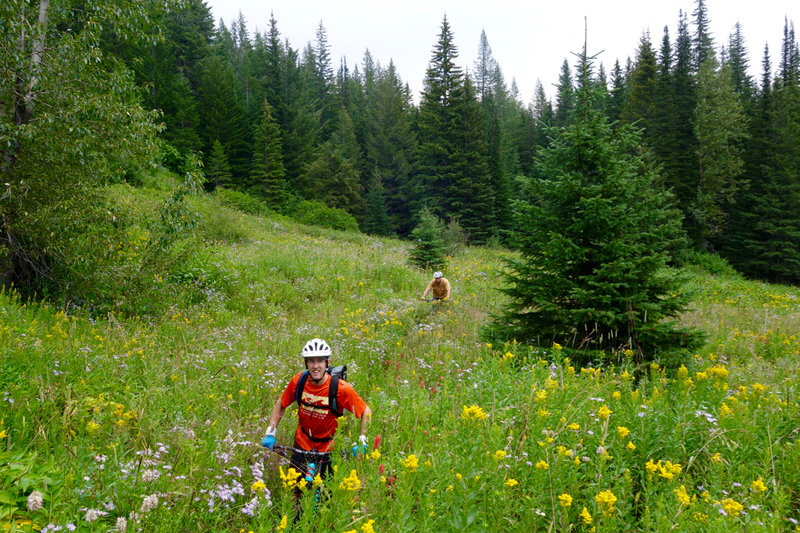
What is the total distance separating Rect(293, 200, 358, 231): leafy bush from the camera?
30.7 m

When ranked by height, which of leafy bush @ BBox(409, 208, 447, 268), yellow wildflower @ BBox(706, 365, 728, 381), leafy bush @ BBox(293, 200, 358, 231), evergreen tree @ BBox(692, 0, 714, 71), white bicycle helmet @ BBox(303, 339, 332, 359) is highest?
evergreen tree @ BBox(692, 0, 714, 71)

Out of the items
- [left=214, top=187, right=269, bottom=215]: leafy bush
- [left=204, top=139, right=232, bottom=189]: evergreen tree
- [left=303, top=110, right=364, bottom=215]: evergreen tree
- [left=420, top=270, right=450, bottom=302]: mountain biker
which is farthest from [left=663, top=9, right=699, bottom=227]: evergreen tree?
[left=204, top=139, right=232, bottom=189]: evergreen tree

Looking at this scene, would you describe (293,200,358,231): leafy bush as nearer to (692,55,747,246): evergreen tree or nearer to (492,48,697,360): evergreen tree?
(492,48,697,360): evergreen tree

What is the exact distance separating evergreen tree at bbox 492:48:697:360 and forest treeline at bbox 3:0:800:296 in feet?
63.4

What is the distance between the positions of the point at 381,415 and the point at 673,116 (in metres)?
39.2

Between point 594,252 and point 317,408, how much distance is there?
4.29m

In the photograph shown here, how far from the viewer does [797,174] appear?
28.6 meters

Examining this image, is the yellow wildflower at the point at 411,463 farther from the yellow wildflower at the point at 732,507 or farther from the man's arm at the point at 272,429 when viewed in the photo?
the man's arm at the point at 272,429

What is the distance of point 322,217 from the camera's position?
103 feet

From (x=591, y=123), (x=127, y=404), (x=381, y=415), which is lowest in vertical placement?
(x=381, y=415)

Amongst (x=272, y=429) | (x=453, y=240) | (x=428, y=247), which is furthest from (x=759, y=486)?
(x=453, y=240)

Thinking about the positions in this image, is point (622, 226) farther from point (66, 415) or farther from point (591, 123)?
point (66, 415)

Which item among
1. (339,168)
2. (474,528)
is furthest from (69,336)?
(339,168)

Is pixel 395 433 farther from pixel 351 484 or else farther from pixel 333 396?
pixel 351 484
